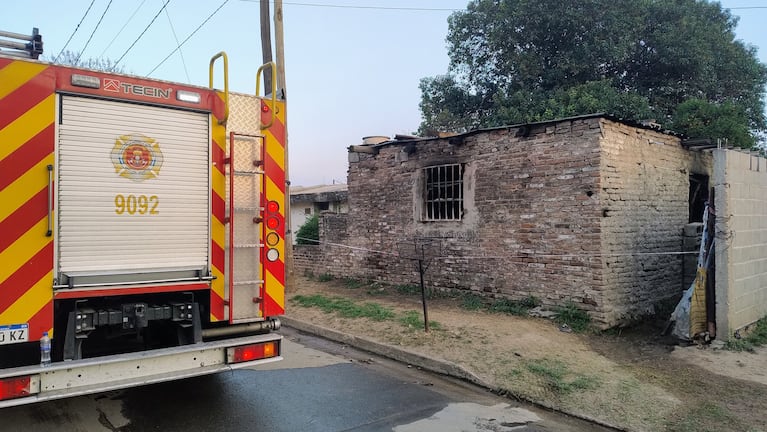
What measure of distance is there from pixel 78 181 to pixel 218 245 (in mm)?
1188

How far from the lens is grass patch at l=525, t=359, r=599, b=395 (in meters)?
5.42

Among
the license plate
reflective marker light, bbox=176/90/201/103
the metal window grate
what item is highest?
reflective marker light, bbox=176/90/201/103

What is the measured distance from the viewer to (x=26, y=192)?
3867 mm

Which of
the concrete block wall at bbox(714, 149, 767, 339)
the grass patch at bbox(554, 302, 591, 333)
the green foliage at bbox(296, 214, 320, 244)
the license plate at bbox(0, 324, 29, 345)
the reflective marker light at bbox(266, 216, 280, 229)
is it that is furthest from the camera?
the green foliage at bbox(296, 214, 320, 244)

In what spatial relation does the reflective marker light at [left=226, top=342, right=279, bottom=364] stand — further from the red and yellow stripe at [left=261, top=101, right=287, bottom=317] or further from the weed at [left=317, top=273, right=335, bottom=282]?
the weed at [left=317, top=273, right=335, bottom=282]

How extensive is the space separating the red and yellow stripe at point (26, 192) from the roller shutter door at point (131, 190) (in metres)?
0.12

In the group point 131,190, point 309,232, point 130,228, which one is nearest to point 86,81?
point 131,190

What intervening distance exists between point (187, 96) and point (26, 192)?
55.9 inches

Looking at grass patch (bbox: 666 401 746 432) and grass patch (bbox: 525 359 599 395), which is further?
grass patch (bbox: 525 359 599 395)

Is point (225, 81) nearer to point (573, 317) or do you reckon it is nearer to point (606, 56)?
point (573, 317)

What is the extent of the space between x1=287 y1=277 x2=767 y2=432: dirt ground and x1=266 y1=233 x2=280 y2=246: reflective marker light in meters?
2.73

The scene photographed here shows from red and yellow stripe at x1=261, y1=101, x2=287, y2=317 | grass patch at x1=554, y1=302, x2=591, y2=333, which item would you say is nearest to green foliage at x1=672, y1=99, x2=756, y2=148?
grass patch at x1=554, y1=302, x2=591, y2=333

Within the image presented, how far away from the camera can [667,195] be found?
31.1ft

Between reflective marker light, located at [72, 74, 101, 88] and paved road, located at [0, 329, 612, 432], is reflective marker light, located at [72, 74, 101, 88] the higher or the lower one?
the higher one
